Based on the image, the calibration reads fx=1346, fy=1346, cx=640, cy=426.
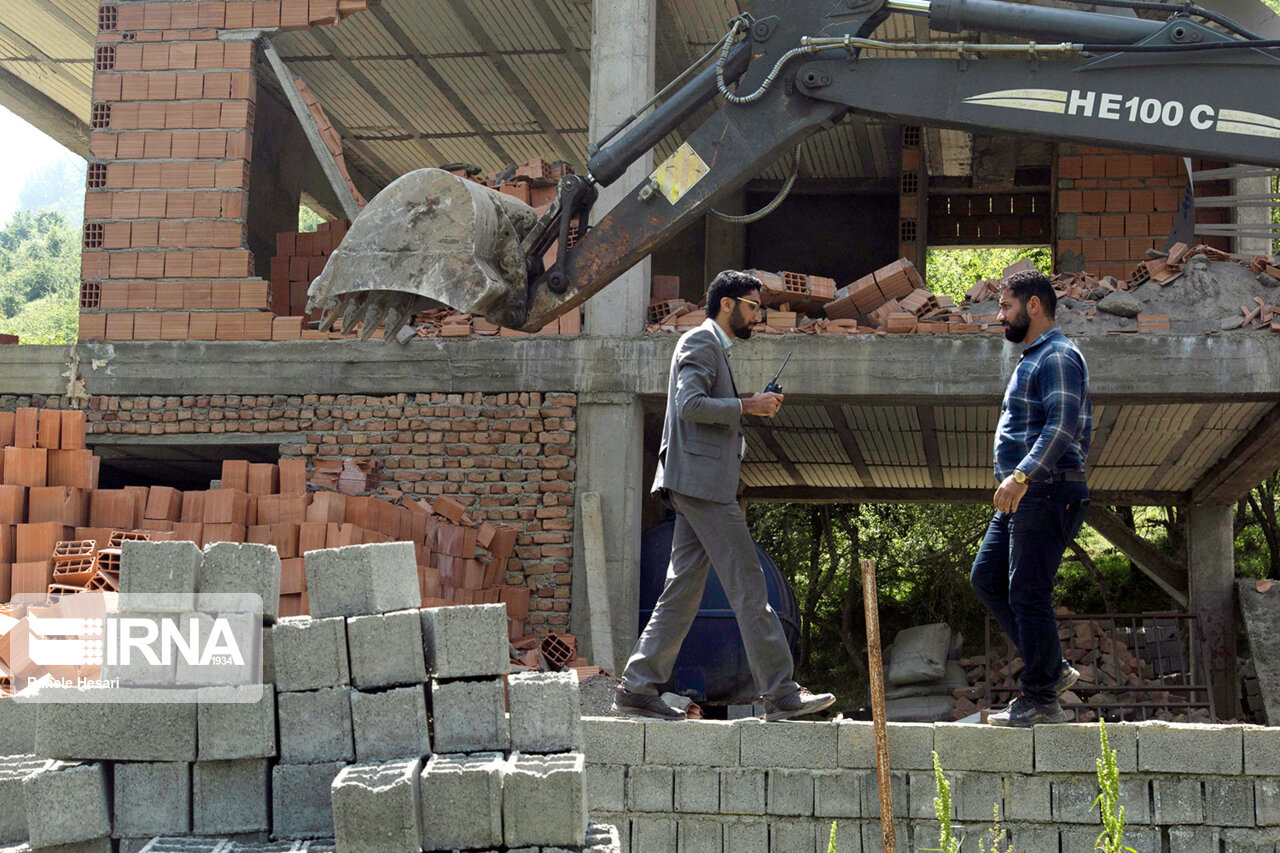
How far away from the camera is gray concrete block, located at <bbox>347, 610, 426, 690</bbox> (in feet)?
15.2

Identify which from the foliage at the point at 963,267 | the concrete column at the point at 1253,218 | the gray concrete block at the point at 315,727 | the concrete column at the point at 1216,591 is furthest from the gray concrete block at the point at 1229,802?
the foliage at the point at 963,267

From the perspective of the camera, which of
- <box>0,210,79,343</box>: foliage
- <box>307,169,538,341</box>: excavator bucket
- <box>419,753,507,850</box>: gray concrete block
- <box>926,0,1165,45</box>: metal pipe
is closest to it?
<box>419,753,507,850</box>: gray concrete block

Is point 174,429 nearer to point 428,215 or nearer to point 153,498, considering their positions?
point 153,498

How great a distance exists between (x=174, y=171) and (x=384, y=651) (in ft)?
26.1

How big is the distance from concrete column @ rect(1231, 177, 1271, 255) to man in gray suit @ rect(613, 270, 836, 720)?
795 centimetres

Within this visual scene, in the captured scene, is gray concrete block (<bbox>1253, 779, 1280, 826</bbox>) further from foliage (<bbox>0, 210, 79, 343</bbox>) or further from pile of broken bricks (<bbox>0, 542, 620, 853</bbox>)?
foliage (<bbox>0, 210, 79, 343</bbox>)

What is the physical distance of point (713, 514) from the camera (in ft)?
17.9

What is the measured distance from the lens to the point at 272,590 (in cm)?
482

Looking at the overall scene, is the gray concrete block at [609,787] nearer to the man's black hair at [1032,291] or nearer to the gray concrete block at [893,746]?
the gray concrete block at [893,746]

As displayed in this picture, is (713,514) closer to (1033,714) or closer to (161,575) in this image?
(1033,714)

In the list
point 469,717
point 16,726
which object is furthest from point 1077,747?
point 16,726

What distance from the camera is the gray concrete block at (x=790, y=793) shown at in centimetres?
560

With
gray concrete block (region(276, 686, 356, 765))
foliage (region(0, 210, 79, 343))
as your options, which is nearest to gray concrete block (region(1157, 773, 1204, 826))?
gray concrete block (region(276, 686, 356, 765))

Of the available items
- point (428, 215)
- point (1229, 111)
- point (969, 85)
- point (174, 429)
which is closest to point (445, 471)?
point (174, 429)
